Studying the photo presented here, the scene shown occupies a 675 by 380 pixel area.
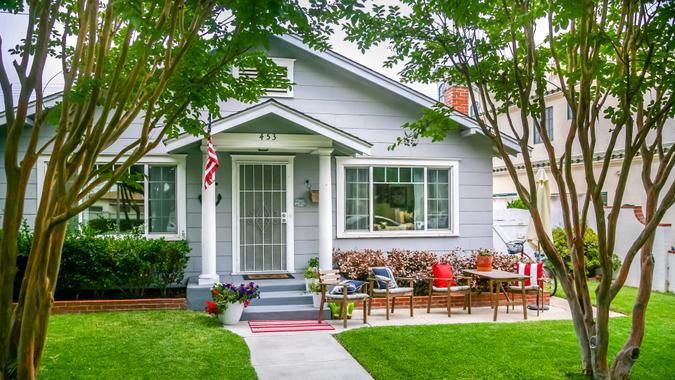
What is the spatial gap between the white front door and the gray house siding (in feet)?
0.56

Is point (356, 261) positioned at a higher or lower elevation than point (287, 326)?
higher

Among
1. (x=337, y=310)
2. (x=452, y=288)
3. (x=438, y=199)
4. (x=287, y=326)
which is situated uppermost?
(x=438, y=199)

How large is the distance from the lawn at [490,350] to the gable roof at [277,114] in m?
3.51

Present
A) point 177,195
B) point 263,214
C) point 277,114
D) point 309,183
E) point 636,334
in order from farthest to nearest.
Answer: point 309,183, point 263,214, point 177,195, point 277,114, point 636,334

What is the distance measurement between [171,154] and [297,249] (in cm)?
296

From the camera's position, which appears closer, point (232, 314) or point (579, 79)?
point (579, 79)

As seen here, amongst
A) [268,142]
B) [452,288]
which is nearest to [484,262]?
[452,288]

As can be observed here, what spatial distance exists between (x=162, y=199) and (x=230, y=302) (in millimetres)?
3122

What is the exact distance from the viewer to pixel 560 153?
65.3 feet

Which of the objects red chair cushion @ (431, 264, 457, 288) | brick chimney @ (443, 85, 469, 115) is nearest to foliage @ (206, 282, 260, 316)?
red chair cushion @ (431, 264, 457, 288)

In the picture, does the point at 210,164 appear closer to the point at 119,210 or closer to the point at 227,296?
the point at 227,296

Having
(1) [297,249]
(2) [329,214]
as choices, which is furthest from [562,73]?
(1) [297,249]

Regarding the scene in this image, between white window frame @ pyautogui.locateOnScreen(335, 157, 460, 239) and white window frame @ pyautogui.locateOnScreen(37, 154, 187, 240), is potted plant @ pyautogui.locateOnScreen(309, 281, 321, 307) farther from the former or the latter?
white window frame @ pyautogui.locateOnScreen(37, 154, 187, 240)

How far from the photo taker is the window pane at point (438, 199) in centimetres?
Result: 1187
